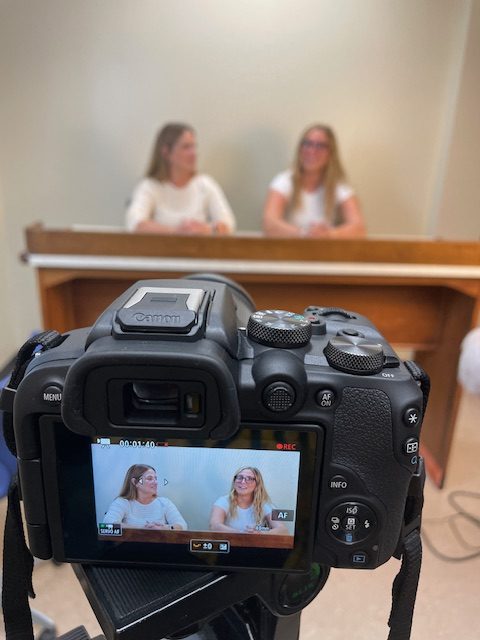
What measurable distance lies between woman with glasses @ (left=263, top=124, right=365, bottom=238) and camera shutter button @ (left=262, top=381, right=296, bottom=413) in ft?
6.30

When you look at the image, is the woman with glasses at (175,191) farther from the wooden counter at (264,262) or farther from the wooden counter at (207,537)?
the wooden counter at (207,537)

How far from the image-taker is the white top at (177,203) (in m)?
2.21

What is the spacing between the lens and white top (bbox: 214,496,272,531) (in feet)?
1.58

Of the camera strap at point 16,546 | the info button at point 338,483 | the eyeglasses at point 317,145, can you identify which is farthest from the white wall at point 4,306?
the info button at point 338,483

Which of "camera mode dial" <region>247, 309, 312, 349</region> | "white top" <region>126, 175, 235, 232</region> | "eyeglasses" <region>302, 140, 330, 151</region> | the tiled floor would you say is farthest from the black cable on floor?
"eyeglasses" <region>302, 140, 330, 151</region>

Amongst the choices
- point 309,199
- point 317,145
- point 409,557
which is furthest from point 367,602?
point 317,145

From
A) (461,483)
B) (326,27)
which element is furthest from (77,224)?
(461,483)

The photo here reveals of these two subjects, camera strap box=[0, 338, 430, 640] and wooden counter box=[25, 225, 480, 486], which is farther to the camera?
wooden counter box=[25, 225, 480, 486]

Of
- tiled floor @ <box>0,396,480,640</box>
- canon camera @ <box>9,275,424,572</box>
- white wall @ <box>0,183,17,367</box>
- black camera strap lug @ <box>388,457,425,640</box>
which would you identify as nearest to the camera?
canon camera @ <box>9,275,424,572</box>

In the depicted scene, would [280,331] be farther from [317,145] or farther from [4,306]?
[4,306]

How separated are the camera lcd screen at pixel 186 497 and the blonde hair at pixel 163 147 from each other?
1986mm

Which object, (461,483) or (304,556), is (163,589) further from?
(461,483)

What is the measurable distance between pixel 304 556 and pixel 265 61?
222cm

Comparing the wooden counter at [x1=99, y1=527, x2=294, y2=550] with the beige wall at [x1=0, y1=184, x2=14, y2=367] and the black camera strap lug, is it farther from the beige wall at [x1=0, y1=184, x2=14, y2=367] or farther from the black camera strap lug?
the beige wall at [x1=0, y1=184, x2=14, y2=367]
